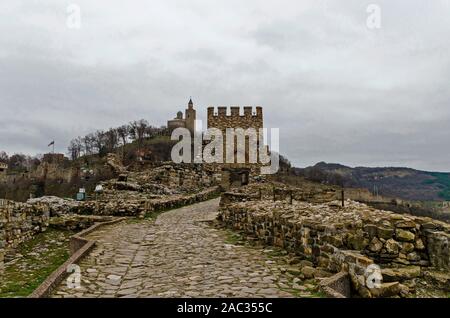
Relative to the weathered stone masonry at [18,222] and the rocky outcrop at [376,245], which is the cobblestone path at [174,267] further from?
the weathered stone masonry at [18,222]

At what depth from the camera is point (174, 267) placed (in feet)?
22.4

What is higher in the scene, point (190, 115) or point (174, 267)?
point (190, 115)

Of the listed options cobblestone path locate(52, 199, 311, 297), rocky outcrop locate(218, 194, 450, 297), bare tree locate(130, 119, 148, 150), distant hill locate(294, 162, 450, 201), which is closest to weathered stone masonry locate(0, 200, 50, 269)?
cobblestone path locate(52, 199, 311, 297)

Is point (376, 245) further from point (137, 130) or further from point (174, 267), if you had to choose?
point (137, 130)

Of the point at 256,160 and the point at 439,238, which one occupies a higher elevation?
the point at 256,160

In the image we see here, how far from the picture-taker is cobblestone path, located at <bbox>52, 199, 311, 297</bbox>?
17.6ft

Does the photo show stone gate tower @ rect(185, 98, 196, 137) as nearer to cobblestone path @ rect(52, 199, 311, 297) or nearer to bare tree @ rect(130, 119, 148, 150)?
bare tree @ rect(130, 119, 148, 150)

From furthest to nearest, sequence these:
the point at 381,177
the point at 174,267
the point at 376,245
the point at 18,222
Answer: the point at 381,177 < the point at 18,222 < the point at 174,267 < the point at 376,245

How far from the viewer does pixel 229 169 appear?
27.1m

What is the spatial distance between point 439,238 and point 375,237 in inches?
36.7

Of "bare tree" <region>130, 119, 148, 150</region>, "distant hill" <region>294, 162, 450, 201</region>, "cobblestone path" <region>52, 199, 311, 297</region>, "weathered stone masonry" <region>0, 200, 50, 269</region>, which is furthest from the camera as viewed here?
"bare tree" <region>130, 119, 148, 150</region>

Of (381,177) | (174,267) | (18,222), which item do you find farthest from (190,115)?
(174,267)
